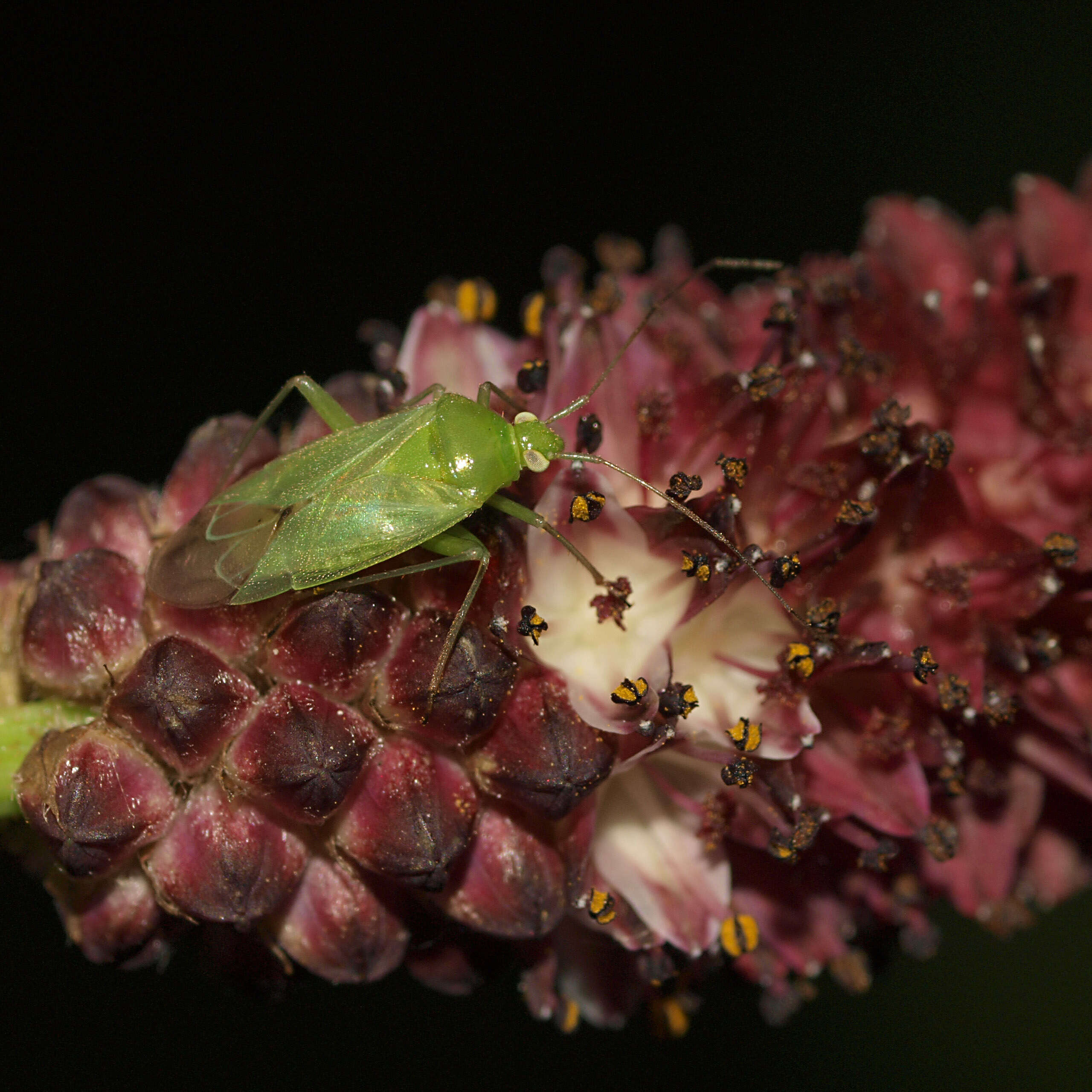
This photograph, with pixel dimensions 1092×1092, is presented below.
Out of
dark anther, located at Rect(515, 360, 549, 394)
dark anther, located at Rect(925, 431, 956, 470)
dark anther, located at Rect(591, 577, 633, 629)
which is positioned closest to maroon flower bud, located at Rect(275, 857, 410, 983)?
dark anther, located at Rect(591, 577, 633, 629)

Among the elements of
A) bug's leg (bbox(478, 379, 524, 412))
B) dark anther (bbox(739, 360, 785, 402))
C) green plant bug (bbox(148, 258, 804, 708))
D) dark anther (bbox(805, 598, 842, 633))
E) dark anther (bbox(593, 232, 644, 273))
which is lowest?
dark anther (bbox(805, 598, 842, 633))

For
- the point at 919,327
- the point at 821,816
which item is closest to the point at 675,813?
the point at 821,816

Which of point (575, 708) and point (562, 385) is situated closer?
point (575, 708)

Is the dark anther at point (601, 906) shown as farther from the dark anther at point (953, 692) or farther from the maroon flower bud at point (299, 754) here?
the dark anther at point (953, 692)

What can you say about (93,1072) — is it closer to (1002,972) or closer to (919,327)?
(1002,972)

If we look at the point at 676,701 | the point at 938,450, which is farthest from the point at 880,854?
the point at 938,450

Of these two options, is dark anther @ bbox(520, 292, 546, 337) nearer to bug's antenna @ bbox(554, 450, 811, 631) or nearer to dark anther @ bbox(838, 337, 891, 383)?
bug's antenna @ bbox(554, 450, 811, 631)
